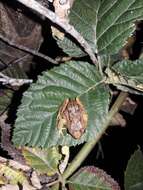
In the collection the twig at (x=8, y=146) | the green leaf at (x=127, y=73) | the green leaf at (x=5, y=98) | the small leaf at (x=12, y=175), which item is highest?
the green leaf at (x=127, y=73)

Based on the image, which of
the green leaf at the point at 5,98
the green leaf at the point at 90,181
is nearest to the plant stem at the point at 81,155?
the green leaf at the point at 90,181

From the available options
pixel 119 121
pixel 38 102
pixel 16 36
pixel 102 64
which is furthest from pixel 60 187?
pixel 16 36

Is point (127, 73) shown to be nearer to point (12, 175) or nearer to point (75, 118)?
point (75, 118)

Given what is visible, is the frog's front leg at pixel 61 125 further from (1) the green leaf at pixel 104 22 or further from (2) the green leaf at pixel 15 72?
(2) the green leaf at pixel 15 72

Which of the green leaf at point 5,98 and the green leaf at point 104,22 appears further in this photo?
the green leaf at point 5,98

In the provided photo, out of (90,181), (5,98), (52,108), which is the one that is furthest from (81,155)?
(5,98)

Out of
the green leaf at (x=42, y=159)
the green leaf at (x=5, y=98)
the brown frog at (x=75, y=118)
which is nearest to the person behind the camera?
the brown frog at (x=75, y=118)

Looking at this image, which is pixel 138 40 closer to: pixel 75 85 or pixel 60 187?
pixel 75 85
